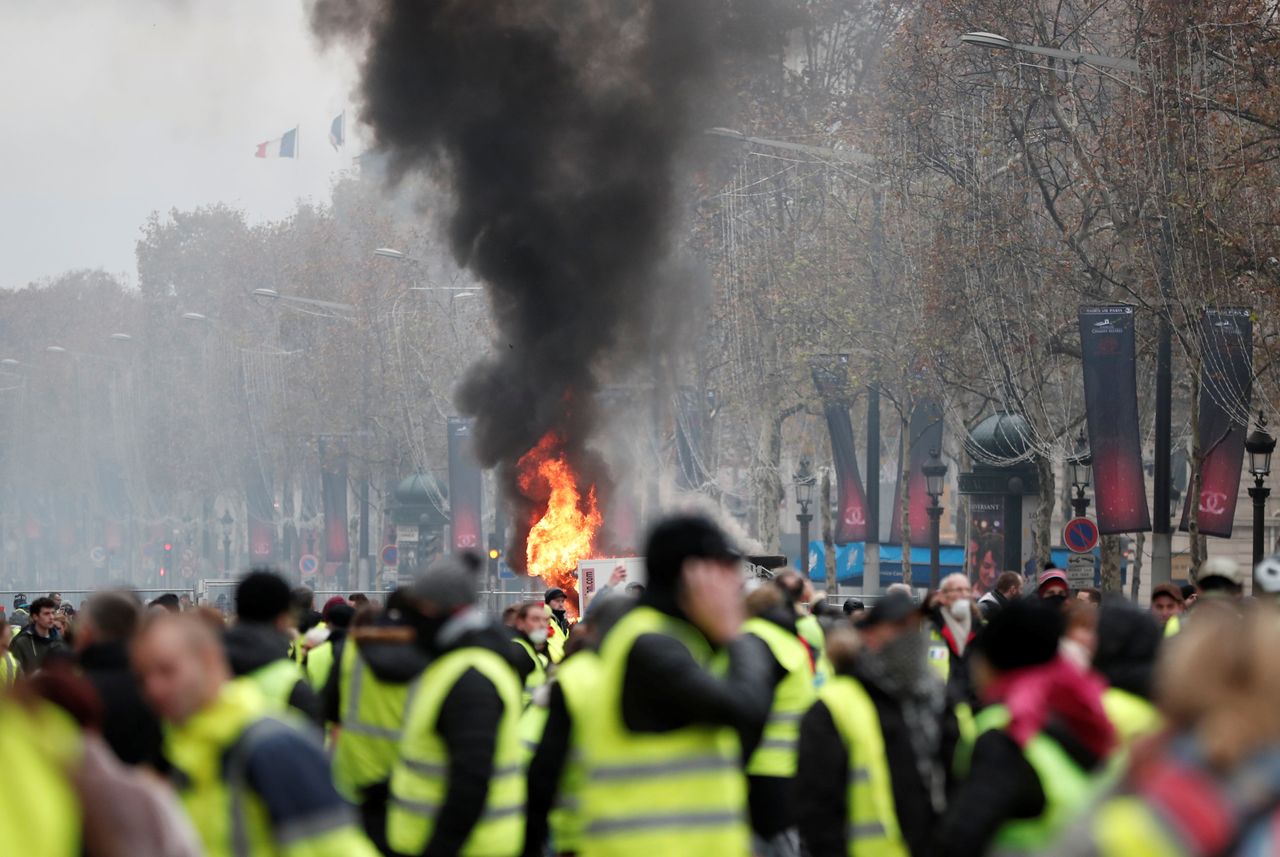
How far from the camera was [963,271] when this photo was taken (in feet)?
124

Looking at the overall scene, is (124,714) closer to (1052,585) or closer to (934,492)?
(1052,585)

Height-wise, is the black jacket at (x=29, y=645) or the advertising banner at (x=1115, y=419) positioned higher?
the advertising banner at (x=1115, y=419)

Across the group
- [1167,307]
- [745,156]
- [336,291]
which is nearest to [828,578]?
[745,156]

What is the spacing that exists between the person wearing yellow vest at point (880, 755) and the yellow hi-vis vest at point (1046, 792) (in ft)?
4.20

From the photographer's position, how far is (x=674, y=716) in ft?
16.9

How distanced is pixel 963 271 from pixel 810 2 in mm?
15109

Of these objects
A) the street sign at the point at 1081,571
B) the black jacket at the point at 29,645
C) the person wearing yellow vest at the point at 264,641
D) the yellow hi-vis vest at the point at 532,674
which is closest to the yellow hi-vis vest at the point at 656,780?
the person wearing yellow vest at the point at 264,641

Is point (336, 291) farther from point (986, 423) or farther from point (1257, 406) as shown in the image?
point (1257, 406)

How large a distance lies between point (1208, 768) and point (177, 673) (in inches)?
84.6

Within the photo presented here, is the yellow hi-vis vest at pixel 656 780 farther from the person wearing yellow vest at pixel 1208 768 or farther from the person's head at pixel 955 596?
the person's head at pixel 955 596

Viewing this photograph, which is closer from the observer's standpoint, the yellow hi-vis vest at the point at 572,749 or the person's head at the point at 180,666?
the person's head at the point at 180,666

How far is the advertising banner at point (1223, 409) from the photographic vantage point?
84.5 feet

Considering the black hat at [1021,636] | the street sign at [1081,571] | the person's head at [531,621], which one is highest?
the black hat at [1021,636]

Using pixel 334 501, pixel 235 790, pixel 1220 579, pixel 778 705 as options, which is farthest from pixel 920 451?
pixel 235 790
